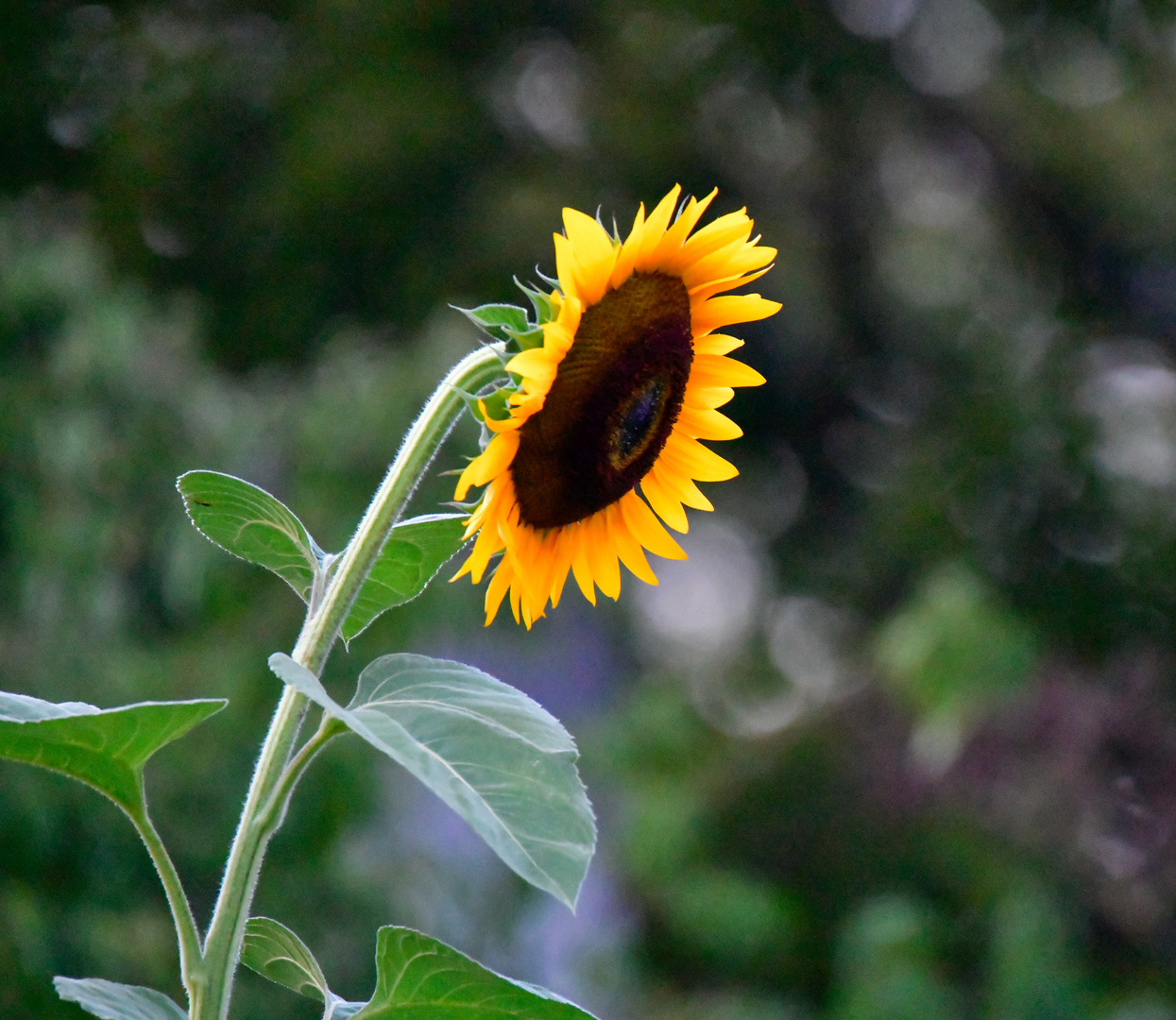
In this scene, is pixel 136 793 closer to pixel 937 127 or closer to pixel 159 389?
pixel 159 389

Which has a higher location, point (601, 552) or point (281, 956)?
point (601, 552)

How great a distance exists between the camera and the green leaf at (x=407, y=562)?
1.23ft

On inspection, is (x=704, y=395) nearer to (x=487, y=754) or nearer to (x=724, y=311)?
(x=724, y=311)

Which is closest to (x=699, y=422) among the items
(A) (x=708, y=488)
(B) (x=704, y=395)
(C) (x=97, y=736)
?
(B) (x=704, y=395)

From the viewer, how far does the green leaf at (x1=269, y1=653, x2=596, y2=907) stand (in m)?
0.26

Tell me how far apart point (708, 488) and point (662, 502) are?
3736 millimetres

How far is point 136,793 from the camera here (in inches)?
12.6

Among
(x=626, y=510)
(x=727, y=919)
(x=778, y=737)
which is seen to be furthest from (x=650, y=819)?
(x=626, y=510)

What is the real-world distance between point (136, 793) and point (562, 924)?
4.26 meters

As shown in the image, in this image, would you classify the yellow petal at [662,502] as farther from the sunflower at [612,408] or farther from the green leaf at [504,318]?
the green leaf at [504,318]

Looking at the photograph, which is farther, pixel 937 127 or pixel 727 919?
pixel 937 127

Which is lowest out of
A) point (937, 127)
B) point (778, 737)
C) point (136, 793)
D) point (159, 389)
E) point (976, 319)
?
point (136, 793)

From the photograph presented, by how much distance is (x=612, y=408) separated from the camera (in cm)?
37

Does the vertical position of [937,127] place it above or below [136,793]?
above
